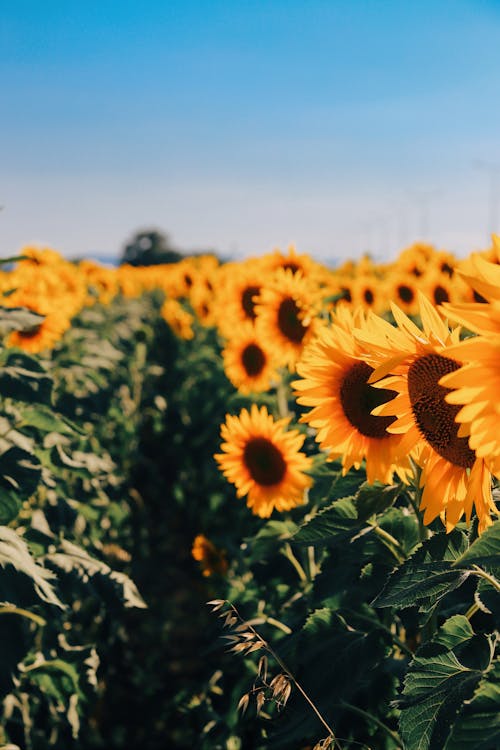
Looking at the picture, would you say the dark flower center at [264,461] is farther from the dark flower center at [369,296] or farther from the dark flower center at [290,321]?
the dark flower center at [369,296]

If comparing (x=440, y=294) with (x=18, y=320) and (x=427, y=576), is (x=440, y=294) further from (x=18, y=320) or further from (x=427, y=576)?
(x=427, y=576)

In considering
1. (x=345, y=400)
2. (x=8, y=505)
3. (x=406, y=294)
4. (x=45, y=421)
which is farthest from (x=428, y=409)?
(x=406, y=294)

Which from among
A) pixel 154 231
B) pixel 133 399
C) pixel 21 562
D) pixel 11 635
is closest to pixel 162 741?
pixel 11 635

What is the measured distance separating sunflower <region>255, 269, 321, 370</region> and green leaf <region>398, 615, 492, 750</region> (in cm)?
222

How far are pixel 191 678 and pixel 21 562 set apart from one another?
3.54m

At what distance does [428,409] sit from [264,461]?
166 cm

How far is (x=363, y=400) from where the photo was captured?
2.10 m

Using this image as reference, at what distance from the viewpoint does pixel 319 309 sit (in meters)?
3.73

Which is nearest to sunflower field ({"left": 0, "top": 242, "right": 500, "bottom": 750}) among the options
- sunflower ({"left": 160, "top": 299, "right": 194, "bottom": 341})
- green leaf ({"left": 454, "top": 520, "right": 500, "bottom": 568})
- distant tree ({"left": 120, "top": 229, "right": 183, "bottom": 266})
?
green leaf ({"left": 454, "top": 520, "right": 500, "bottom": 568})

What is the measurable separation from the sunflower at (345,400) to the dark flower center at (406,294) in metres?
4.16

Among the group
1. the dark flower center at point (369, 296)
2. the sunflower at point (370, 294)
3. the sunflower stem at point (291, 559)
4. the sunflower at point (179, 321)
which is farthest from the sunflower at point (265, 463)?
the sunflower at point (179, 321)

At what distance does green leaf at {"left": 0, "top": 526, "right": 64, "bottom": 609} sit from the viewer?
2.01m

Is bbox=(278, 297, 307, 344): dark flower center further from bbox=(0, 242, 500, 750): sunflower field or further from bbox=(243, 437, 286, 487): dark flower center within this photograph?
bbox=(243, 437, 286, 487): dark flower center

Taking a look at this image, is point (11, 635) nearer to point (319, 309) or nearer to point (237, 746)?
point (237, 746)
